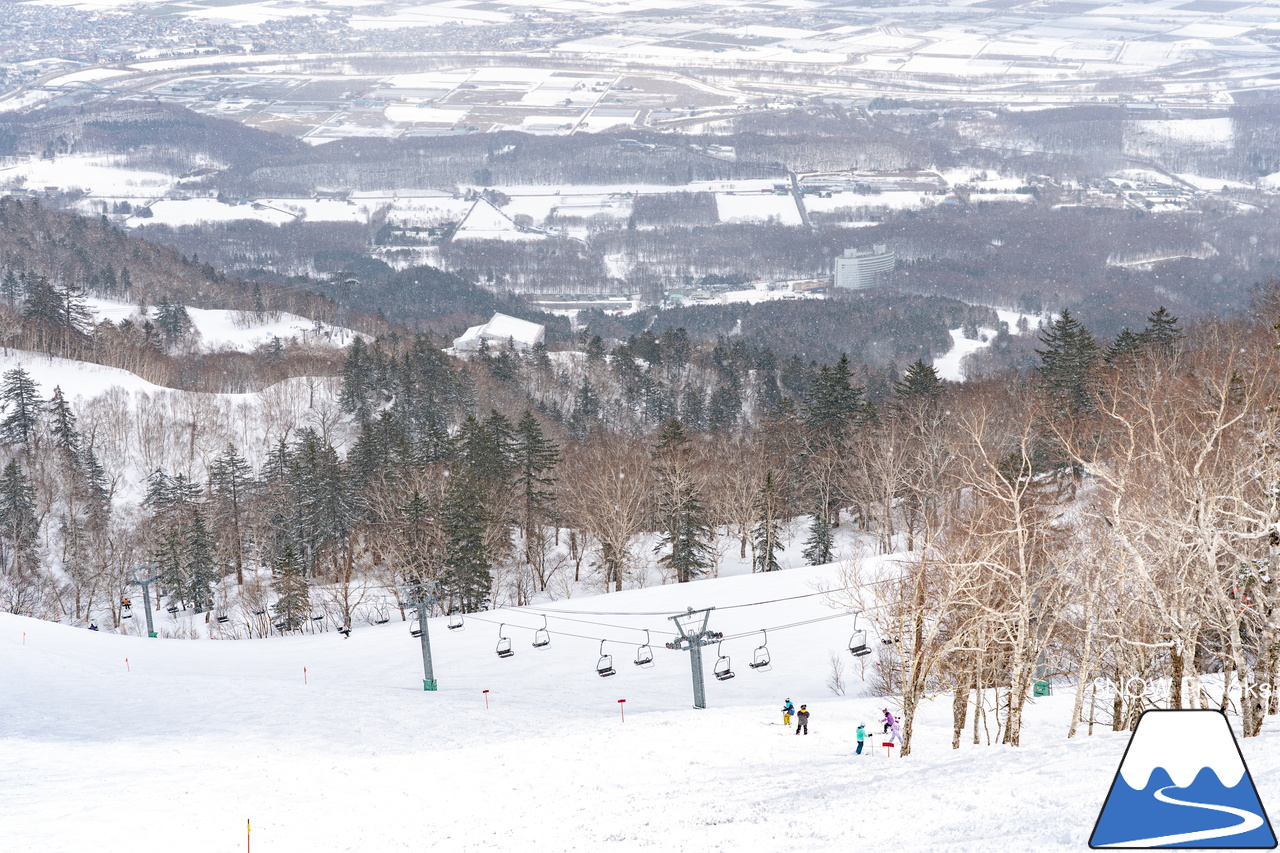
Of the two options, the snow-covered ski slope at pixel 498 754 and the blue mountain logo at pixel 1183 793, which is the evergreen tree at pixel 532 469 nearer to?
the snow-covered ski slope at pixel 498 754

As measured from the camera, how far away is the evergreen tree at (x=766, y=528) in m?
54.4

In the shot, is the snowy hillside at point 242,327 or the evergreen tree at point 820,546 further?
the snowy hillside at point 242,327

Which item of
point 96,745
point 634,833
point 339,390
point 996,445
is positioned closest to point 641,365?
point 339,390

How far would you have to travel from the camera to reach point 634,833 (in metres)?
18.8

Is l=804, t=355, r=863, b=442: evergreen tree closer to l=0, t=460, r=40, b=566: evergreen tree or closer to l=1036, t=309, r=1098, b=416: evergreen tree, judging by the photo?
l=1036, t=309, r=1098, b=416: evergreen tree

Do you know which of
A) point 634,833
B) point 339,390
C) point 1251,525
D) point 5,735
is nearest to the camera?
point 634,833

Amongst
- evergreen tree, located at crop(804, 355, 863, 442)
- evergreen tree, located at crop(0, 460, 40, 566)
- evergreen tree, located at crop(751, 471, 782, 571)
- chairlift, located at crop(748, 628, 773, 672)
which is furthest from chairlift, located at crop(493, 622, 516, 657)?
evergreen tree, located at crop(0, 460, 40, 566)

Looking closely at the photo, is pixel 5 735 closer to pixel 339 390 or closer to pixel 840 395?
pixel 840 395

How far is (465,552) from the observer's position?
49.4m

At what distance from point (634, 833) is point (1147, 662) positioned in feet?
39.3

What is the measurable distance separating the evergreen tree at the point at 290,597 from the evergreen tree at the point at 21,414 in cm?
4214

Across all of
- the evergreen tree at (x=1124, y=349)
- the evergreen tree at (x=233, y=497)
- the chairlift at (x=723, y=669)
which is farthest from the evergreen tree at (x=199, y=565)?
the evergreen tree at (x=1124, y=349)

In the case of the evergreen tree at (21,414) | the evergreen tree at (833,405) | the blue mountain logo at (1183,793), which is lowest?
the evergreen tree at (21,414)

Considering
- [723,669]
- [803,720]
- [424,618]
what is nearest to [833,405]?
[723,669]
